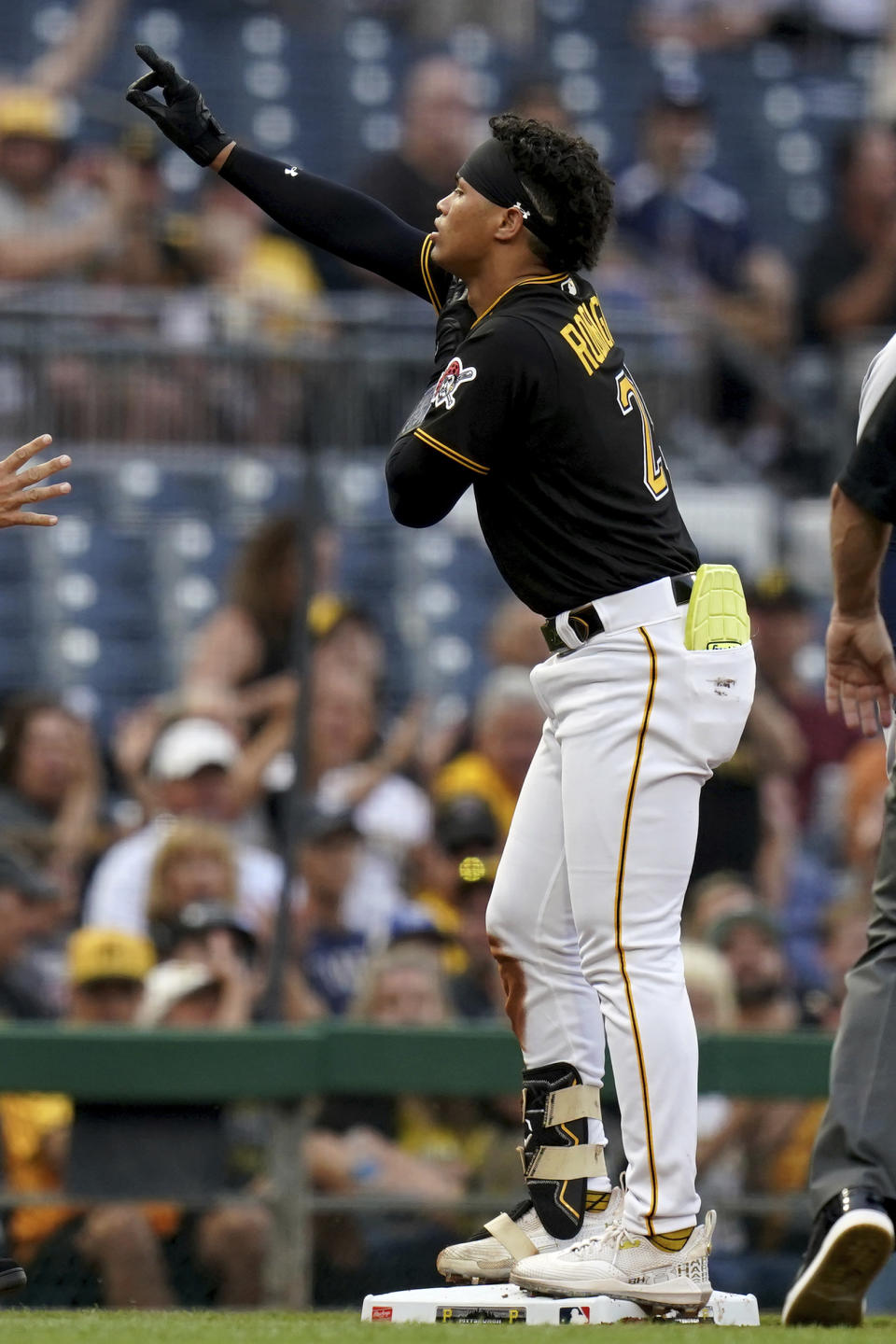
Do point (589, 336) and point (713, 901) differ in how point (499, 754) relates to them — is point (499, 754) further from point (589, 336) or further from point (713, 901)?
point (589, 336)

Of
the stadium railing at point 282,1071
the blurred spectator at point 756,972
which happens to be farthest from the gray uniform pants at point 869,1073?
the blurred spectator at point 756,972

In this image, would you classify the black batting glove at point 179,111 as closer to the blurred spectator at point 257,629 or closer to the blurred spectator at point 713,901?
the blurred spectator at point 257,629

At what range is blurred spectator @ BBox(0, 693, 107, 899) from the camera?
7289 mm

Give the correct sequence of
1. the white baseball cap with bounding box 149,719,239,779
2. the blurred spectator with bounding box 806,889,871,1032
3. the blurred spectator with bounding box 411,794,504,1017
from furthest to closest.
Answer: the white baseball cap with bounding box 149,719,239,779 → the blurred spectator with bounding box 806,889,871,1032 → the blurred spectator with bounding box 411,794,504,1017

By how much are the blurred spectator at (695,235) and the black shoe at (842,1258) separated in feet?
26.4

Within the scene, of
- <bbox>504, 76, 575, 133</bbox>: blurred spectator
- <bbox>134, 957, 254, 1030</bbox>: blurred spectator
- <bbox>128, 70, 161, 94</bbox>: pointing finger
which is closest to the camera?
<bbox>128, 70, 161, 94</bbox>: pointing finger

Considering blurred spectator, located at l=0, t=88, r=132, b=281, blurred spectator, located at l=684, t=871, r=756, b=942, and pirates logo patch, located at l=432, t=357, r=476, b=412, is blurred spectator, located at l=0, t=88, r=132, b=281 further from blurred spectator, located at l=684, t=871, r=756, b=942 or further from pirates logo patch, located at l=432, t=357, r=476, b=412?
pirates logo patch, located at l=432, t=357, r=476, b=412

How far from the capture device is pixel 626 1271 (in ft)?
12.6

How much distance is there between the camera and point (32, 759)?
7477 millimetres

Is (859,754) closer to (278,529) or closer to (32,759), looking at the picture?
(278,529)

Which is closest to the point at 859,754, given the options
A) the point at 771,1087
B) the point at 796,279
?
the point at 771,1087

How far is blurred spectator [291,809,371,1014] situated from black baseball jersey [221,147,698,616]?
9.96 feet

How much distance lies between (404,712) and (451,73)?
4.71 metres

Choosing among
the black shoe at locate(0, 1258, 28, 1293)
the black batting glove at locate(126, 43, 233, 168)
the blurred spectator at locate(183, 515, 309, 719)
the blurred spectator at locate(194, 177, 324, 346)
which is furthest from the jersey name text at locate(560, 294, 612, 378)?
the blurred spectator at locate(194, 177, 324, 346)
